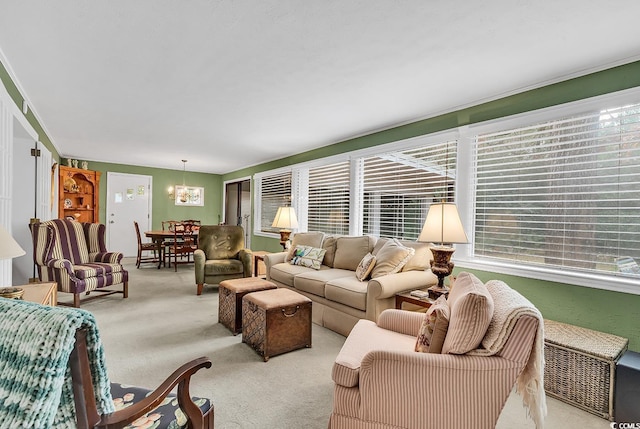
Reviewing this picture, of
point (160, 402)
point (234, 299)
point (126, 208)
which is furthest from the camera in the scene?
point (126, 208)

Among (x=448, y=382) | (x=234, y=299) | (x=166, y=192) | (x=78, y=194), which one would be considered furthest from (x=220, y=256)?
(x=166, y=192)

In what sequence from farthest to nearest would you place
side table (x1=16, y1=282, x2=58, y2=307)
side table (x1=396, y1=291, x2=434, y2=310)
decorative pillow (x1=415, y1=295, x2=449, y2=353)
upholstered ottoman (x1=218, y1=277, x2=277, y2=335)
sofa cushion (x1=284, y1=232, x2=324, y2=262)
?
sofa cushion (x1=284, y1=232, x2=324, y2=262) → upholstered ottoman (x1=218, y1=277, x2=277, y2=335) → side table (x1=396, y1=291, x2=434, y2=310) → side table (x1=16, y1=282, x2=58, y2=307) → decorative pillow (x1=415, y1=295, x2=449, y2=353)

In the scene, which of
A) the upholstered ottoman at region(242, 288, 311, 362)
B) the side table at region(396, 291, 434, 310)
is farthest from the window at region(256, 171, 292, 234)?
the side table at region(396, 291, 434, 310)

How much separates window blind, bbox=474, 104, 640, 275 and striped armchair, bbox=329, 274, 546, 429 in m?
1.48

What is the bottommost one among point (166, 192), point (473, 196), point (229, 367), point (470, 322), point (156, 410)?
point (229, 367)

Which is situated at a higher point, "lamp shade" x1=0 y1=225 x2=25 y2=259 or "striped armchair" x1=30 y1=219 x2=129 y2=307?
"lamp shade" x1=0 y1=225 x2=25 y2=259

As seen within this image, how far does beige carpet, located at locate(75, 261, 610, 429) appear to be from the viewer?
1823 millimetres

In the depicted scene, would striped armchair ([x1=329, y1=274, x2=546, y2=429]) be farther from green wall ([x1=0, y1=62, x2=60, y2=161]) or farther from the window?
the window

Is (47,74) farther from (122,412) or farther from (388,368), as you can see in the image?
(388,368)

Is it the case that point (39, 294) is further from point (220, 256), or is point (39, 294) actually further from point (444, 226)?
point (444, 226)

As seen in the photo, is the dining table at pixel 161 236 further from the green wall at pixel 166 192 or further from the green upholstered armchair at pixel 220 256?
the green wall at pixel 166 192

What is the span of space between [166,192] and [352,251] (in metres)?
6.26

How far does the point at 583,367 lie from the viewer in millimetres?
1949

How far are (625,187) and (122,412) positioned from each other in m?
3.27
